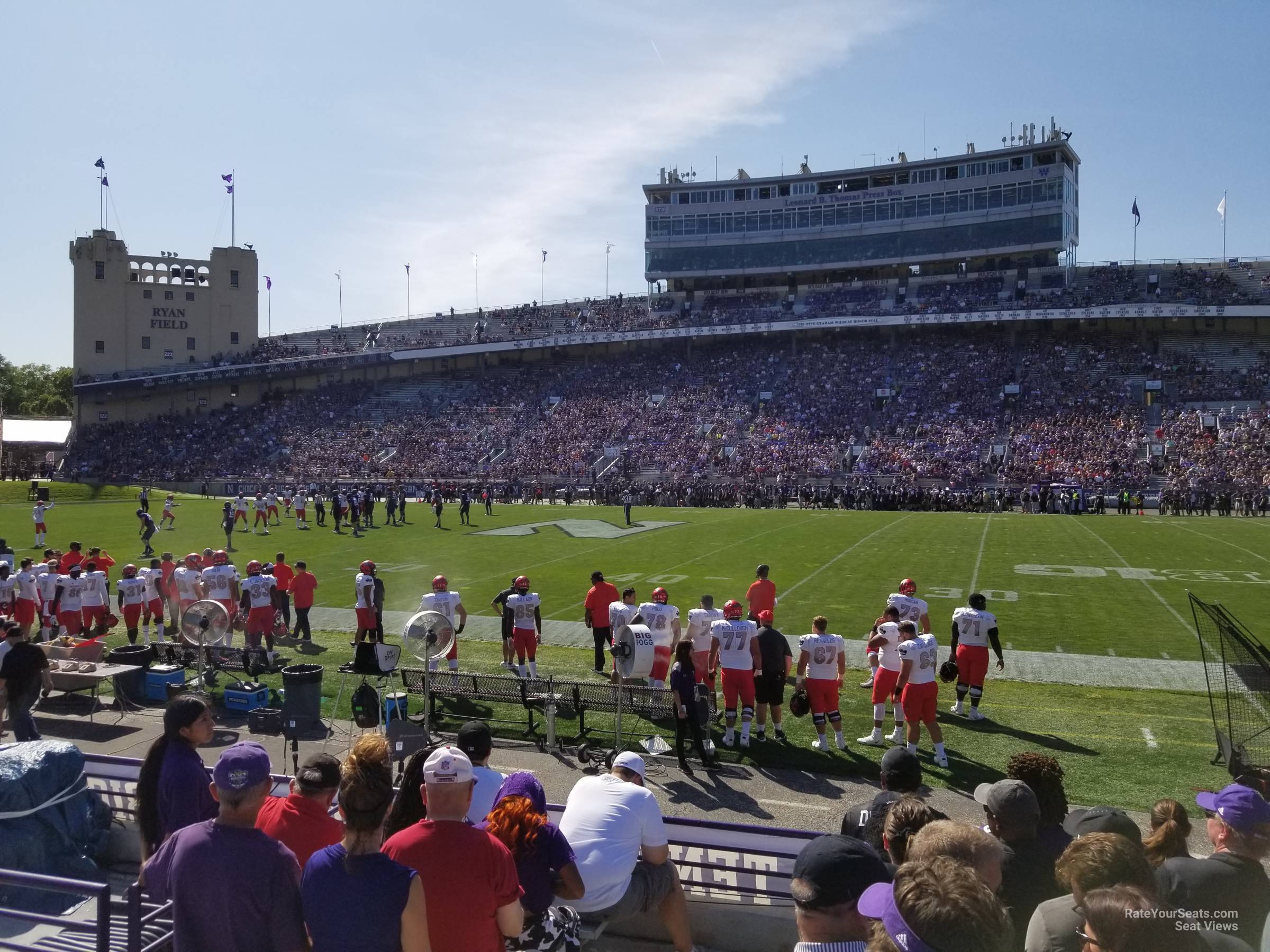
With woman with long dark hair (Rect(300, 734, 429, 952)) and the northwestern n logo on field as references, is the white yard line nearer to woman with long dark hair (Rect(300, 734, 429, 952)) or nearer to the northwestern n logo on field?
the northwestern n logo on field

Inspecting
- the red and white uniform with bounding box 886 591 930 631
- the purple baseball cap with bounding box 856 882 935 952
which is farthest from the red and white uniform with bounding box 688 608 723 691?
the purple baseball cap with bounding box 856 882 935 952

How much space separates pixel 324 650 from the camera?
14.5 m

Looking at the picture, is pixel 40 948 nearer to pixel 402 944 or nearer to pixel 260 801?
pixel 260 801

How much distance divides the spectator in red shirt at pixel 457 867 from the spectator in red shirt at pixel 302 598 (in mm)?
12143

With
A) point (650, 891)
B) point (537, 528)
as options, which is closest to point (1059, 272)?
point (537, 528)

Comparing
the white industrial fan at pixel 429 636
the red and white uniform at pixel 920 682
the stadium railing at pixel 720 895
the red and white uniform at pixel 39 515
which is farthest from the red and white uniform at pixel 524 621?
the red and white uniform at pixel 39 515

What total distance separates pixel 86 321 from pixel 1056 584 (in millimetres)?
70822

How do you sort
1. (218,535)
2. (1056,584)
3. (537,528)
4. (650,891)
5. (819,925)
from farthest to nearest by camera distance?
(537,528), (218,535), (1056,584), (650,891), (819,925)

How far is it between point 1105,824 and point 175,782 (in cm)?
458

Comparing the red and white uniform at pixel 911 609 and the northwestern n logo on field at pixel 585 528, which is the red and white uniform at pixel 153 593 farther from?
the northwestern n logo on field at pixel 585 528

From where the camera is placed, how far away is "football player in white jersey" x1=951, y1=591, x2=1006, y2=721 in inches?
423

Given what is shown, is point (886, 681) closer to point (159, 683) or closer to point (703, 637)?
point (703, 637)

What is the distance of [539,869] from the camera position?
13.7 feet

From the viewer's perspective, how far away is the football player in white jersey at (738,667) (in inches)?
391
